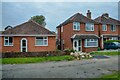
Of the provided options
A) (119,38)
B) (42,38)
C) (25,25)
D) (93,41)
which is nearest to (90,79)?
(42,38)

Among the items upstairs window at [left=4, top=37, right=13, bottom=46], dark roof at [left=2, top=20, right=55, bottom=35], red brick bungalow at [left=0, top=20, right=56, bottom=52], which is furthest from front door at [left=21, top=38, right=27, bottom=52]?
upstairs window at [left=4, top=37, right=13, bottom=46]

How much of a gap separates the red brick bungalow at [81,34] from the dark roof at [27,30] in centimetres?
587

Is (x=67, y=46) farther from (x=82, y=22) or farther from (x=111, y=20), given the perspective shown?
(x=111, y=20)

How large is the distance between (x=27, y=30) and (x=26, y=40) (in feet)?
6.38

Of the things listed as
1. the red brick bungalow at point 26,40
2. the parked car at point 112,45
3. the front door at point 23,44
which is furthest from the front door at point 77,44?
the front door at point 23,44

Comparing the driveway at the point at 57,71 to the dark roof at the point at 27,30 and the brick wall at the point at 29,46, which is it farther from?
the dark roof at the point at 27,30

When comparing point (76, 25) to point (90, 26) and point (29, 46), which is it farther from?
point (29, 46)

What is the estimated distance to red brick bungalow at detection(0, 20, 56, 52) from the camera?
32688 mm

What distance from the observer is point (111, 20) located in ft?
160

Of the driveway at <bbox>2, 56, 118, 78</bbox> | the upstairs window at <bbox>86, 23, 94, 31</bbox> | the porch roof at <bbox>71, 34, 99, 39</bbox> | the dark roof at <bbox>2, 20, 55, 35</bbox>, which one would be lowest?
the driveway at <bbox>2, 56, 118, 78</bbox>

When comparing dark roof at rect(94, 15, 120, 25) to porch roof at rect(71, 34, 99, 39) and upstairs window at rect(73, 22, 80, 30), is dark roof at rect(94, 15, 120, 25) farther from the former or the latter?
upstairs window at rect(73, 22, 80, 30)

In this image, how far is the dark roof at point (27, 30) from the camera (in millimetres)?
33188

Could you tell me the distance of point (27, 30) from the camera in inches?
1345

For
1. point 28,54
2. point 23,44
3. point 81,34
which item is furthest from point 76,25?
point 28,54
